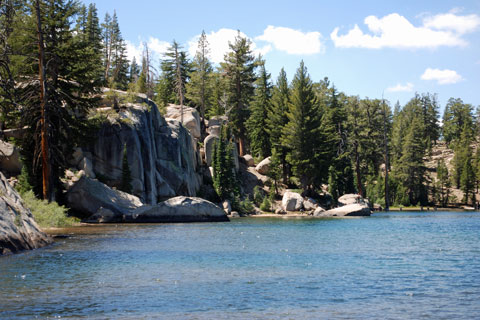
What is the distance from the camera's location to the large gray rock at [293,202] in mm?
64562

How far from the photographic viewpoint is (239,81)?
8094cm

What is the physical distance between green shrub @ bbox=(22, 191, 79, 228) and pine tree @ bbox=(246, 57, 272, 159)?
162ft

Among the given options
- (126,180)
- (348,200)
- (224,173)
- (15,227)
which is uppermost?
(224,173)

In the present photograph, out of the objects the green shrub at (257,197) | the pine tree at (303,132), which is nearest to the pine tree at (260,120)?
the pine tree at (303,132)

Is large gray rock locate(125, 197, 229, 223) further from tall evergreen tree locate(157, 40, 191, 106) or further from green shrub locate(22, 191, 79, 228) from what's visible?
tall evergreen tree locate(157, 40, 191, 106)

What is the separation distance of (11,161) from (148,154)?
14.9 m

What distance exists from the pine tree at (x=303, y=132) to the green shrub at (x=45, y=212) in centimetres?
4222

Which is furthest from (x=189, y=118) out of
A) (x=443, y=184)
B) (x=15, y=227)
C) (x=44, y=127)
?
(x=443, y=184)

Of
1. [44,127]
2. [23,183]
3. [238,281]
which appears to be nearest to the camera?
[238,281]

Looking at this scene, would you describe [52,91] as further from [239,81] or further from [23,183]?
[239,81]

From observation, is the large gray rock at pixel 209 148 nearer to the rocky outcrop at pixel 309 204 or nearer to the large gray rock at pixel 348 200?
the rocky outcrop at pixel 309 204

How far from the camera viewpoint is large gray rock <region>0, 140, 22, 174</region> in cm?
3791

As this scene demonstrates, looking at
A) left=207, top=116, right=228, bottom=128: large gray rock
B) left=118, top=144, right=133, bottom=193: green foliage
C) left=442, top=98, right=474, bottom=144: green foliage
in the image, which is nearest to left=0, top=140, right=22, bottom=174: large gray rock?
left=118, top=144, right=133, bottom=193: green foliage

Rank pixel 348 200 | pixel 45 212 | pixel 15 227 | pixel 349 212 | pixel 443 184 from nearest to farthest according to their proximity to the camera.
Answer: pixel 15 227
pixel 45 212
pixel 349 212
pixel 348 200
pixel 443 184
